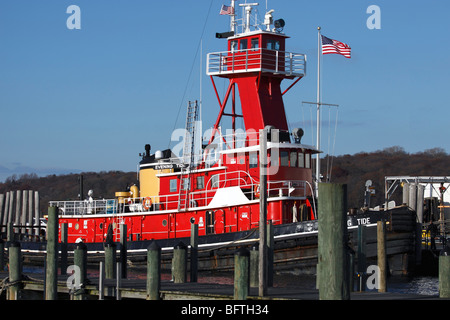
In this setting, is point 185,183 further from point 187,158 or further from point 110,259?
point 110,259

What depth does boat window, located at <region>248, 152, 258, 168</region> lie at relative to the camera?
2680 centimetres

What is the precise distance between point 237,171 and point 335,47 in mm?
8153

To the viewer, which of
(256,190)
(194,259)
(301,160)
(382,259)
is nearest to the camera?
(382,259)

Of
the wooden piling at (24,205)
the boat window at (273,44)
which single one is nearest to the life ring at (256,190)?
the boat window at (273,44)

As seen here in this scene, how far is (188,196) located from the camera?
92.3 ft

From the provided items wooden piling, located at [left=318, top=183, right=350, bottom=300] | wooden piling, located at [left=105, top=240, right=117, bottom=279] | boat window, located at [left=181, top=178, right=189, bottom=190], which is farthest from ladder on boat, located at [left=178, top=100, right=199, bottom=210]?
wooden piling, located at [left=318, top=183, right=350, bottom=300]

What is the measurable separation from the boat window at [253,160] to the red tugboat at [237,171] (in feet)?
0.12

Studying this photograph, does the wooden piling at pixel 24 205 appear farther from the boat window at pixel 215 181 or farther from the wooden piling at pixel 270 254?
the wooden piling at pixel 270 254

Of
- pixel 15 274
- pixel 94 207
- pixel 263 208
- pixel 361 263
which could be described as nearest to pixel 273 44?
pixel 94 207

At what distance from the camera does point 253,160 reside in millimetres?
26922

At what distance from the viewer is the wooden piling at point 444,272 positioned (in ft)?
42.5
